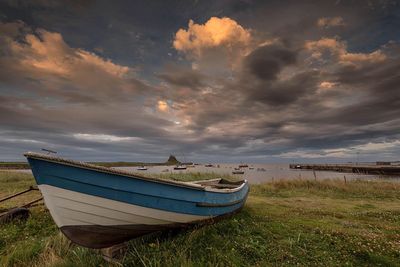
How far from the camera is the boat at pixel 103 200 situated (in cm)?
544

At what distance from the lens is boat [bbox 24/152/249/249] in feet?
17.9

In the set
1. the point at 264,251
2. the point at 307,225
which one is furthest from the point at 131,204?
the point at 307,225

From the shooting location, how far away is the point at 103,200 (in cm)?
563

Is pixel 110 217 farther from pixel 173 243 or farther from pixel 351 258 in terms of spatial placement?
pixel 351 258

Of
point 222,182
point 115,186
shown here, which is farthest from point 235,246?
point 222,182

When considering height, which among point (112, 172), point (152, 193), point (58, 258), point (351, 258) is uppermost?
point (112, 172)

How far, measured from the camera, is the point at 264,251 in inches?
271

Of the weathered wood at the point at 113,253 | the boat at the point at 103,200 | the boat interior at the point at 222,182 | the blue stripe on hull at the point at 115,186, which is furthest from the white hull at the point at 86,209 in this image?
the boat interior at the point at 222,182

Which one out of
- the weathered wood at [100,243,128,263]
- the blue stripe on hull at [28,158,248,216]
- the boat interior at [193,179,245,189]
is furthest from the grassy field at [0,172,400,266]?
the boat interior at [193,179,245,189]

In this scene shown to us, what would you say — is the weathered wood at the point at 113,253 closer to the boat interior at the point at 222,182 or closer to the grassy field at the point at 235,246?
the grassy field at the point at 235,246

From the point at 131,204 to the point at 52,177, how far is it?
1879 millimetres

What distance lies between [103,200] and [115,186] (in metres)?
0.42

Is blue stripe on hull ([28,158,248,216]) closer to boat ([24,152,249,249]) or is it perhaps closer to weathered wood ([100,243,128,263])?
boat ([24,152,249,249])

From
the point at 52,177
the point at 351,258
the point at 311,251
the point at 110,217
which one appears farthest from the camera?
the point at 311,251
